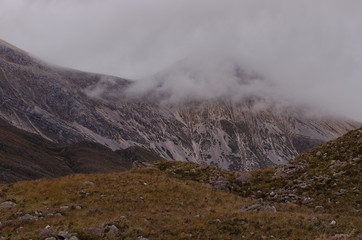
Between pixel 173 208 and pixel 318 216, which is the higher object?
pixel 173 208

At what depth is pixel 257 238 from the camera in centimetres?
1919

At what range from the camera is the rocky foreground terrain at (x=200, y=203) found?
2030 centimetres

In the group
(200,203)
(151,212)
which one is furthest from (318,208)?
(151,212)

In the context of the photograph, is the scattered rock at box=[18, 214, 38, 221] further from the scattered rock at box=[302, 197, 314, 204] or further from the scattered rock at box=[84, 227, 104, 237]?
the scattered rock at box=[302, 197, 314, 204]

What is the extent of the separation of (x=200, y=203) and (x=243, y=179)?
31.9 ft

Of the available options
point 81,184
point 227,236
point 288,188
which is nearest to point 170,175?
point 81,184

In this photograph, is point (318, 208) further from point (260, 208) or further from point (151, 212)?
point (151, 212)

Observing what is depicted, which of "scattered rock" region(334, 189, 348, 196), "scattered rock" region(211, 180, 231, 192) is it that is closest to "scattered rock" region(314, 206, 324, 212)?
"scattered rock" region(334, 189, 348, 196)

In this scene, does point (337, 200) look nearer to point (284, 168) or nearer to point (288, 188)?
point (288, 188)

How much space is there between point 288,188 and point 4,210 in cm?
2501

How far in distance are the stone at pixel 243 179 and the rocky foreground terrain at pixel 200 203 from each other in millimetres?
110

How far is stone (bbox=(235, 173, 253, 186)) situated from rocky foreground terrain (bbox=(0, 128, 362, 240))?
0.36 feet

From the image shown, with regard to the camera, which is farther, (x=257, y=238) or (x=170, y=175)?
(x=170, y=175)

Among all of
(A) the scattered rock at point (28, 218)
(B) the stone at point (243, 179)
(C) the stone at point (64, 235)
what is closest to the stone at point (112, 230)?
(C) the stone at point (64, 235)
